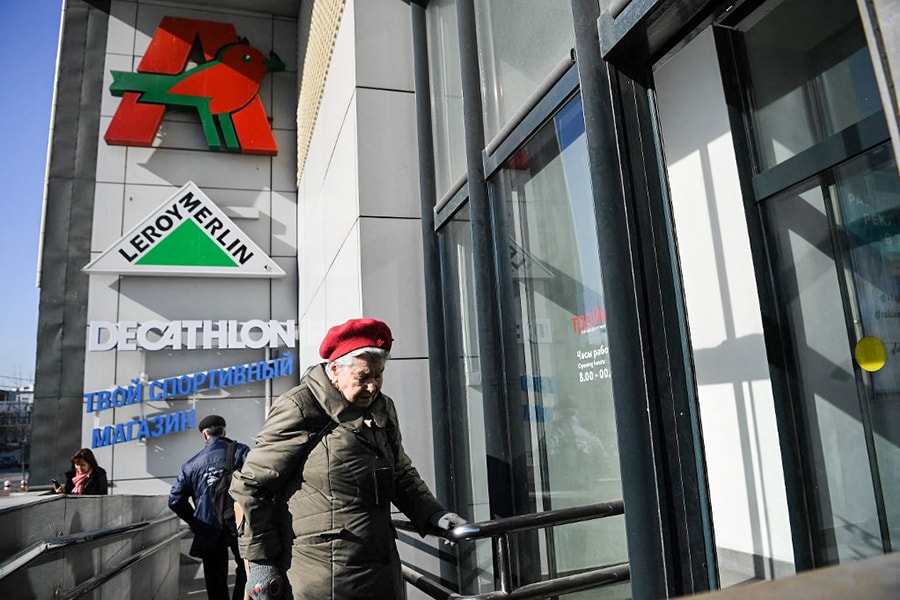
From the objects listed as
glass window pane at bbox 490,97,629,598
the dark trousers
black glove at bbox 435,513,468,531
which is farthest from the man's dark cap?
black glove at bbox 435,513,468,531

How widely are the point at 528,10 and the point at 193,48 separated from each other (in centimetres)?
917

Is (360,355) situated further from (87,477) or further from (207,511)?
(87,477)

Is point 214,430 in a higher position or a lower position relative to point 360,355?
lower

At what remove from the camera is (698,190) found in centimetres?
525

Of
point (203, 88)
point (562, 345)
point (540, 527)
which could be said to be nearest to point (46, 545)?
point (540, 527)

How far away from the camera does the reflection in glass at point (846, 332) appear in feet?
6.54

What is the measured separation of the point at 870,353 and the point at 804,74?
976 millimetres

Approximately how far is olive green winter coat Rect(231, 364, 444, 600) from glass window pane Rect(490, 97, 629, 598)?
0.87m

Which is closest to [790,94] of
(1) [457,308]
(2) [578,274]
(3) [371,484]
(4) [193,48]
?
(2) [578,274]

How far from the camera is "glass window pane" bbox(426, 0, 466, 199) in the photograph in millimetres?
4281

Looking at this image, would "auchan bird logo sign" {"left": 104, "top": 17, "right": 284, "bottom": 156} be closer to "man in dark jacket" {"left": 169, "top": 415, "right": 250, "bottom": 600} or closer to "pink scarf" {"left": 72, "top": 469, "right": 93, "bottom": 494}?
"pink scarf" {"left": 72, "top": 469, "right": 93, "bottom": 494}

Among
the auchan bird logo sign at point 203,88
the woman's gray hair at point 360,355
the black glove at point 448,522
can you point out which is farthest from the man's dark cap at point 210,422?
the auchan bird logo sign at point 203,88

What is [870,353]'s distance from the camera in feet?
6.72

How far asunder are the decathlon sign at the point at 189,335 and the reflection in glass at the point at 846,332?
8.46m
